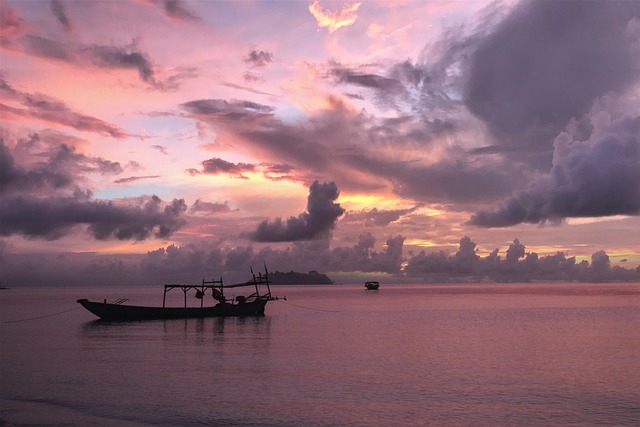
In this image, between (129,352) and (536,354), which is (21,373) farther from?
(536,354)

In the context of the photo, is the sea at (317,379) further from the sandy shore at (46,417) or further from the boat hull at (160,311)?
the boat hull at (160,311)

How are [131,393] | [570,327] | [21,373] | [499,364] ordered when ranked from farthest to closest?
[570,327] < [499,364] < [21,373] < [131,393]

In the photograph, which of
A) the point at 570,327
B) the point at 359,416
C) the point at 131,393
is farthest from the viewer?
the point at 570,327

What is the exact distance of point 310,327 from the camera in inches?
3440

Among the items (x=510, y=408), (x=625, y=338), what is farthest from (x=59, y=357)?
(x=625, y=338)

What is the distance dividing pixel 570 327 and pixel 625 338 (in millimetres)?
15991

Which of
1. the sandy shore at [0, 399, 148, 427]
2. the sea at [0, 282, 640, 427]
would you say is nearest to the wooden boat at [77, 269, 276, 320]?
the sea at [0, 282, 640, 427]

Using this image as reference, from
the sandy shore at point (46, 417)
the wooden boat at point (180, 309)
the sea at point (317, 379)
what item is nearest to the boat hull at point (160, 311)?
the wooden boat at point (180, 309)

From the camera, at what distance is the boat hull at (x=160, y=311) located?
293 ft

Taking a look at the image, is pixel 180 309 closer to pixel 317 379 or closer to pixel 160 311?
pixel 160 311

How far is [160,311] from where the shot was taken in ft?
299

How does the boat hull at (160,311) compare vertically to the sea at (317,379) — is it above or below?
above

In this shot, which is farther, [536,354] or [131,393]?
[536,354]

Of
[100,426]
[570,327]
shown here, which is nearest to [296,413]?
[100,426]
